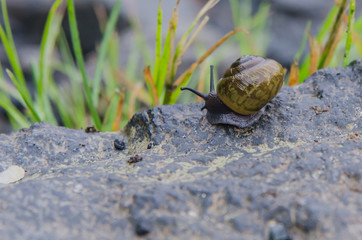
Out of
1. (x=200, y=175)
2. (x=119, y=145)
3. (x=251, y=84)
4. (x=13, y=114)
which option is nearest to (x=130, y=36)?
(x=13, y=114)

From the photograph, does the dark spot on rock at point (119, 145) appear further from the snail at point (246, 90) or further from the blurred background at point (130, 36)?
the blurred background at point (130, 36)

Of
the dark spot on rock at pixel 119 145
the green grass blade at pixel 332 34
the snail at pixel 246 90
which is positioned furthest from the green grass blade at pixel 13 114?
the green grass blade at pixel 332 34

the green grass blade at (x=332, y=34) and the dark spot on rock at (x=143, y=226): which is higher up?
the green grass blade at (x=332, y=34)

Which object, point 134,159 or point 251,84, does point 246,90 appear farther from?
point 134,159

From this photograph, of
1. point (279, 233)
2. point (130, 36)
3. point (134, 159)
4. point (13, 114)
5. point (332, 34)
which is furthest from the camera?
point (130, 36)

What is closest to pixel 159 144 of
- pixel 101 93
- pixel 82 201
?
pixel 82 201
